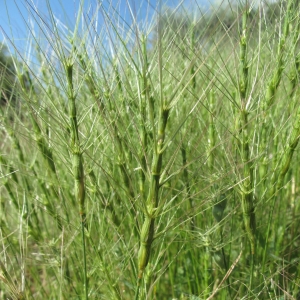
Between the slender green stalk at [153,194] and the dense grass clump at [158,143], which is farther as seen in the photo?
the dense grass clump at [158,143]

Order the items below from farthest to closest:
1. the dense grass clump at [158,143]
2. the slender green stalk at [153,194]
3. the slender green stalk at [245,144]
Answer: the slender green stalk at [245,144] → the dense grass clump at [158,143] → the slender green stalk at [153,194]

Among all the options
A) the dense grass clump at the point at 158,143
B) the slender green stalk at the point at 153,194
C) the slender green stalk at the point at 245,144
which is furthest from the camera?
the slender green stalk at the point at 245,144

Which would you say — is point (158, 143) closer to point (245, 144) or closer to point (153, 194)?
point (153, 194)

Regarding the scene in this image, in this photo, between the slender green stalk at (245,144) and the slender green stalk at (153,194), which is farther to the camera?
the slender green stalk at (245,144)

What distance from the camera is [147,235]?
0.64m

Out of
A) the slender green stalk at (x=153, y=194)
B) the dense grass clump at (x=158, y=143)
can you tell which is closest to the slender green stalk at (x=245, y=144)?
the dense grass clump at (x=158, y=143)

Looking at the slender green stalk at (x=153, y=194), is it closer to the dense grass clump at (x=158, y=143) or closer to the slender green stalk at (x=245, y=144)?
the dense grass clump at (x=158, y=143)

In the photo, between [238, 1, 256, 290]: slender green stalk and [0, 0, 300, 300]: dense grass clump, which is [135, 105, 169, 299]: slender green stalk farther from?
[238, 1, 256, 290]: slender green stalk

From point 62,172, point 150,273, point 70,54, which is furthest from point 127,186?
point 62,172

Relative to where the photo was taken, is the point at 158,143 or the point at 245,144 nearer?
the point at 158,143

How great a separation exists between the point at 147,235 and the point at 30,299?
0.57 m

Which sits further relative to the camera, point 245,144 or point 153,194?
point 245,144

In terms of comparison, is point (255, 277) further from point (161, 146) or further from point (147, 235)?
point (161, 146)

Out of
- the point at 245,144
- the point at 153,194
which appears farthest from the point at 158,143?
the point at 245,144
